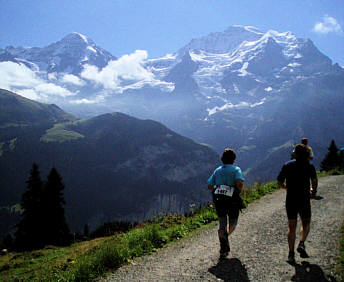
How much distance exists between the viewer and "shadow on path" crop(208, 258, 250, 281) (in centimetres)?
626

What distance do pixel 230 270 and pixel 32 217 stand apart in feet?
140

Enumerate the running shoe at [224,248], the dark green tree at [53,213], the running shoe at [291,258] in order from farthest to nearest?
1. the dark green tree at [53,213]
2. the running shoe at [224,248]
3. the running shoe at [291,258]

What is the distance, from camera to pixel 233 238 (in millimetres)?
8891

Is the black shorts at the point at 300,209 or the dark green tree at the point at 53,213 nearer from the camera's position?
the black shorts at the point at 300,209

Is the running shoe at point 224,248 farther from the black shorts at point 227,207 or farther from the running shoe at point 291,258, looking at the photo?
the running shoe at point 291,258

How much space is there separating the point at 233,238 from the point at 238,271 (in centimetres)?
241

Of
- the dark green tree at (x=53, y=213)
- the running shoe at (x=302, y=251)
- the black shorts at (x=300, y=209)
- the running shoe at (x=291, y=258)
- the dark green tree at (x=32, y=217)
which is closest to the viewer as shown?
the running shoe at (x=291, y=258)

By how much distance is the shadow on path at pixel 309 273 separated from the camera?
5793 millimetres

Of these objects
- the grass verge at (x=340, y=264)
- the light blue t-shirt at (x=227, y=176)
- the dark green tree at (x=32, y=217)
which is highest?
the light blue t-shirt at (x=227, y=176)

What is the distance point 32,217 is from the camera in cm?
4125

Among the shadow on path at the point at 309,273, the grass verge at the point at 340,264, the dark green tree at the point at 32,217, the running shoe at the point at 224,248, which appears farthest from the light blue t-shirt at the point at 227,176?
the dark green tree at the point at 32,217

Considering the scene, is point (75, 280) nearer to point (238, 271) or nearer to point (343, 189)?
point (238, 271)

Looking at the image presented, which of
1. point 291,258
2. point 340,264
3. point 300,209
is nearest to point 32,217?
point 291,258

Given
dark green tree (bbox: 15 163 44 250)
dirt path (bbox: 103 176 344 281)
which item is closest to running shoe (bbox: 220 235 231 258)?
dirt path (bbox: 103 176 344 281)
